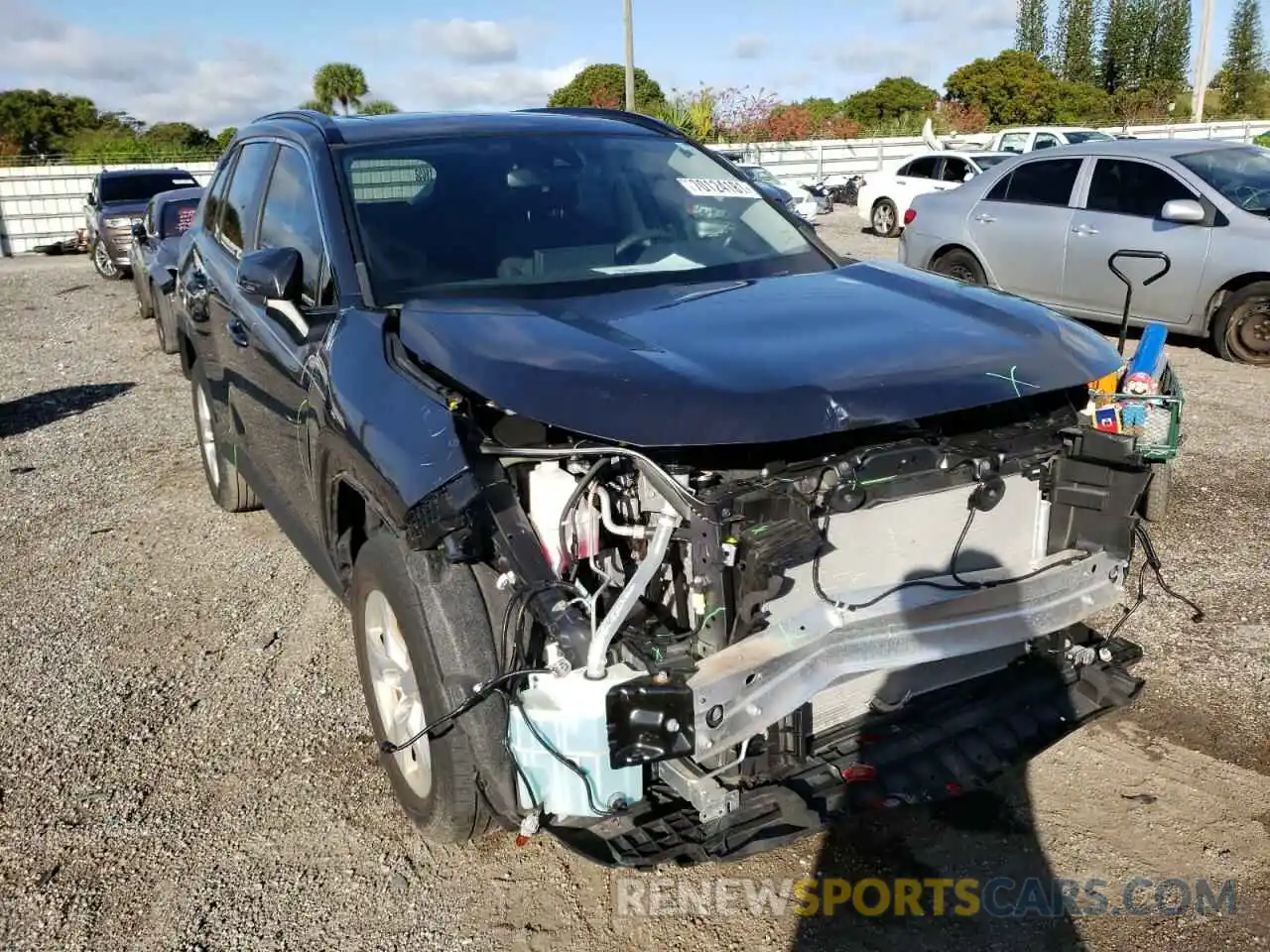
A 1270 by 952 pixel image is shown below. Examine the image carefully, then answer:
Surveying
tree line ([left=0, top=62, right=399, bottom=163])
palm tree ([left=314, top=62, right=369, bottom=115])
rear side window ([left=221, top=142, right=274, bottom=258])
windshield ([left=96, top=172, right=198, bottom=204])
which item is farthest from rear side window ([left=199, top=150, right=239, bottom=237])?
palm tree ([left=314, top=62, right=369, bottom=115])

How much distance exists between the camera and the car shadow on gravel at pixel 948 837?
8.84ft

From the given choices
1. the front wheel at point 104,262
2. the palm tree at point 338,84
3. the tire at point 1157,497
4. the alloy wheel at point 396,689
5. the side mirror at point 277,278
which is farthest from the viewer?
the palm tree at point 338,84

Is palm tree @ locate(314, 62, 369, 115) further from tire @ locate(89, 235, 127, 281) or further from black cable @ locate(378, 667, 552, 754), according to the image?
black cable @ locate(378, 667, 552, 754)

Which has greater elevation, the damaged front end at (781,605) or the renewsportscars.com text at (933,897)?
the damaged front end at (781,605)

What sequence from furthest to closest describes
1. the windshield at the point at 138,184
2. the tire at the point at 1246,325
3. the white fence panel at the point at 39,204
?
the white fence panel at the point at 39,204
the windshield at the point at 138,184
the tire at the point at 1246,325

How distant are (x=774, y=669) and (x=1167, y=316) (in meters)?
7.62

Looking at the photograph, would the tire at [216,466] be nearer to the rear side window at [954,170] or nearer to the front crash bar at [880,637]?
the front crash bar at [880,637]

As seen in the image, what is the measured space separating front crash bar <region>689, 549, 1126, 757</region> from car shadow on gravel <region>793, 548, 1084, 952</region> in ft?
0.38

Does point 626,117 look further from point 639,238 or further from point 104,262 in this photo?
point 104,262

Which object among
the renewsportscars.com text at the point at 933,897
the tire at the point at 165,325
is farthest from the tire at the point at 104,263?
the renewsportscars.com text at the point at 933,897

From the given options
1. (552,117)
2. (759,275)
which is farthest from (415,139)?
(759,275)

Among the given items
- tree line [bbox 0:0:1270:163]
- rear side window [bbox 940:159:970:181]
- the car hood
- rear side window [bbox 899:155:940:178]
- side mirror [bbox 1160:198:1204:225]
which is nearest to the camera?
the car hood

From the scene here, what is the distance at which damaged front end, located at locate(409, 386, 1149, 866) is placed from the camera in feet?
7.72

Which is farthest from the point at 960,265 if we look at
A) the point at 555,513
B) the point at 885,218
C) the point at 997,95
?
the point at 997,95
